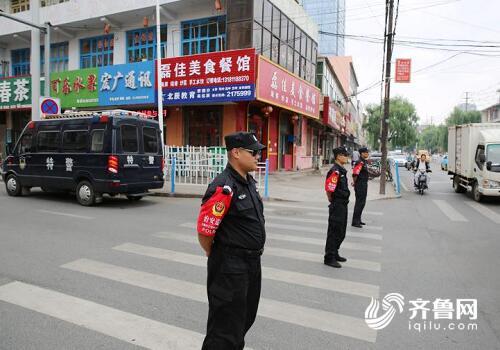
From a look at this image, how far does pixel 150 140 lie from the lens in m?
11.1

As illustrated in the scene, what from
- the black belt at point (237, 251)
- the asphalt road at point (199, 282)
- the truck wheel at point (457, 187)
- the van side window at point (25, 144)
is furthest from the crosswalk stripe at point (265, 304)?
the truck wheel at point (457, 187)

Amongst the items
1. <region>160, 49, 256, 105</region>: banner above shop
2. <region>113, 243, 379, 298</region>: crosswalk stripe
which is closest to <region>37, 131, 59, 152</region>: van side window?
<region>113, 243, 379, 298</region>: crosswalk stripe

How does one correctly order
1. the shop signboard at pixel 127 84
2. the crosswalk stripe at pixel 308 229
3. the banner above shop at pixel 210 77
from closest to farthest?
the crosswalk stripe at pixel 308 229
the banner above shop at pixel 210 77
the shop signboard at pixel 127 84

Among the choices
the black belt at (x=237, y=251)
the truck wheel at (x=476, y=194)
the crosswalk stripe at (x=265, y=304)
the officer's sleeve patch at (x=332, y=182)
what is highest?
the officer's sleeve patch at (x=332, y=182)

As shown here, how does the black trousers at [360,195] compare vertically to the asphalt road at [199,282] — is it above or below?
above

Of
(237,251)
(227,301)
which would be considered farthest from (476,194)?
(227,301)

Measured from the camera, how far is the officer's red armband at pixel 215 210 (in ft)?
8.40

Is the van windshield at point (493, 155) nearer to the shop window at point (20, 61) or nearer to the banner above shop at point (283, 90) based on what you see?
the banner above shop at point (283, 90)

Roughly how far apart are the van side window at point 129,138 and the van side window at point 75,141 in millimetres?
1102

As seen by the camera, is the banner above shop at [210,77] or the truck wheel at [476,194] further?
the banner above shop at [210,77]

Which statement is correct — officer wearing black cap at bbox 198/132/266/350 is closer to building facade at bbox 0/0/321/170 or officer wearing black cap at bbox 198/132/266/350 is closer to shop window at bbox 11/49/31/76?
building facade at bbox 0/0/321/170

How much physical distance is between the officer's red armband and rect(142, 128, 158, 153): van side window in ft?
28.6

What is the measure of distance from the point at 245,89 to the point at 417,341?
13.0m

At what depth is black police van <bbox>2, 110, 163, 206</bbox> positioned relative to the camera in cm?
1003
